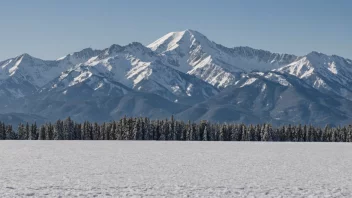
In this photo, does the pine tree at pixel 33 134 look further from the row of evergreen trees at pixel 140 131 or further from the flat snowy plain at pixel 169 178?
the flat snowy plain at pixel 169 178

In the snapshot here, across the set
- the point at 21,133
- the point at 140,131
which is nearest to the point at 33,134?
the point at 21,133

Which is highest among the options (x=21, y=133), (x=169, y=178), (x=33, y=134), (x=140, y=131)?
(x=140, y=131)

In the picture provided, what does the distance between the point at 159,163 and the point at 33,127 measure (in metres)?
116

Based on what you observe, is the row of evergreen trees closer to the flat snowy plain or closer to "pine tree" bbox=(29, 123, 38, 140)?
"pine tree" bbox=(29, 123, 38, 140)

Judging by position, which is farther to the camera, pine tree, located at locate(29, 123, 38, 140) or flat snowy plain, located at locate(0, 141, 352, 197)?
pine tree, located at locate(29, 123, 38, 140)

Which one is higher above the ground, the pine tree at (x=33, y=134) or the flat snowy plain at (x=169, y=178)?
the pine tree at (x=33, y=134)

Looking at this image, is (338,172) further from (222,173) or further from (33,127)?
(33,127)

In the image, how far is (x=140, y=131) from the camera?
156250mm

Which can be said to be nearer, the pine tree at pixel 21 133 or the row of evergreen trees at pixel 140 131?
the row of evergreen trees at pixel 140 131

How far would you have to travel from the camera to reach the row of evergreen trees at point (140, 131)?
15638cm

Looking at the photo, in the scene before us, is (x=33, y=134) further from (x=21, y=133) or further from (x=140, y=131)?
(x=140, y=131)

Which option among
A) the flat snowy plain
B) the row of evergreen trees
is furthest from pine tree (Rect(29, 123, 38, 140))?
the flat snowy plain

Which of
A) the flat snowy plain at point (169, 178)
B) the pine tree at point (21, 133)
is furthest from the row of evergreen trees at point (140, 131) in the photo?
the flat snowy plain at point (169, 178)

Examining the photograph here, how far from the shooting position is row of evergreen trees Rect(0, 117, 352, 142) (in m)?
156
